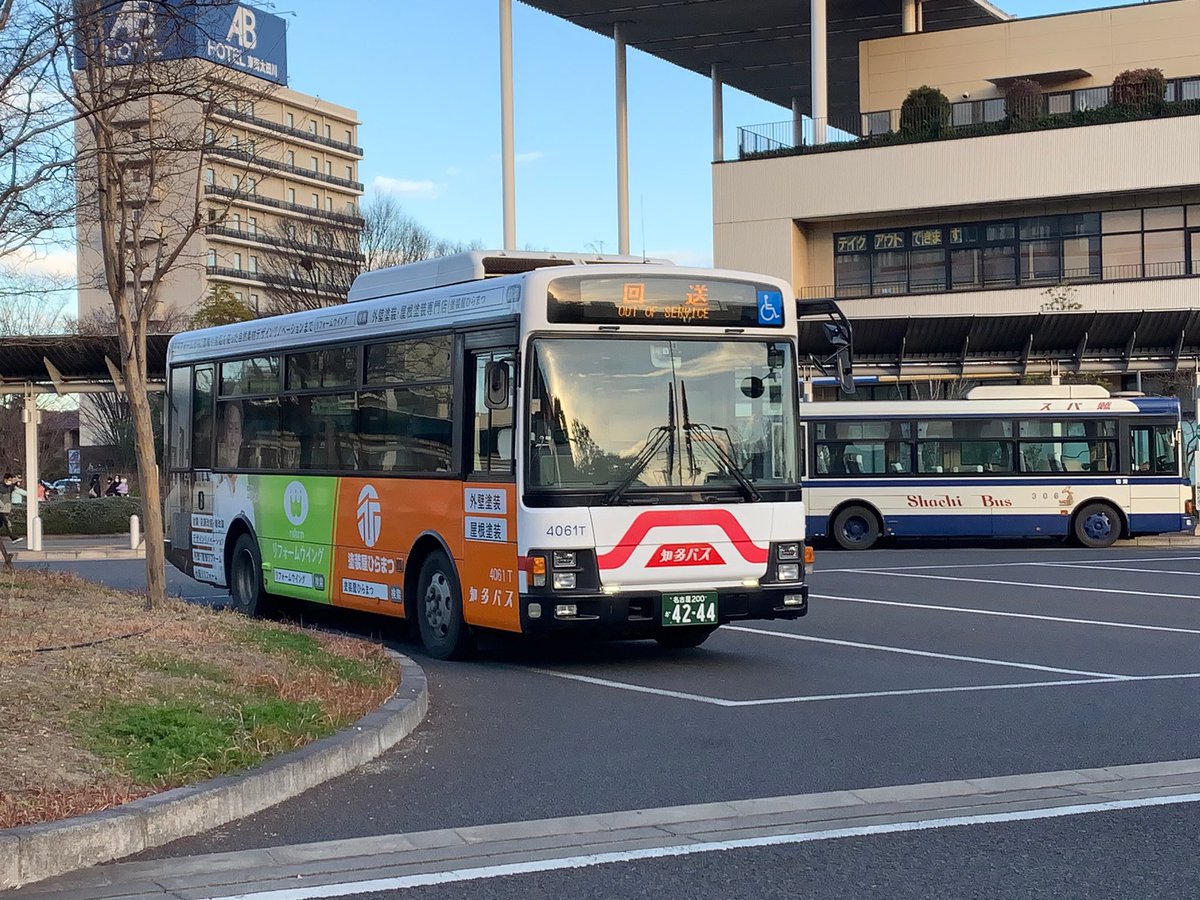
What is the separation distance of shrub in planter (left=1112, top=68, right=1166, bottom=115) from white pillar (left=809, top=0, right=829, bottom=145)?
8.97m

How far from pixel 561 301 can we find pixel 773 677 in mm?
3464

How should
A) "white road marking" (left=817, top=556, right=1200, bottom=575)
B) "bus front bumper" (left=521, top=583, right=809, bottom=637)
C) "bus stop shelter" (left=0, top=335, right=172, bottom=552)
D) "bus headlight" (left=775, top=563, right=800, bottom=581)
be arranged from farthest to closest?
1. "bus stop shelter" (left=0, top=335, right=172, bottom=552)
2. "white road marking" (left=817, top=556, right=1200, bottom=575)
3. "bus headlight" (left=775, top=563, right=800, bottom=581)
4. "bus front bumper" (left=521, top=583, right=809, bottom=637)

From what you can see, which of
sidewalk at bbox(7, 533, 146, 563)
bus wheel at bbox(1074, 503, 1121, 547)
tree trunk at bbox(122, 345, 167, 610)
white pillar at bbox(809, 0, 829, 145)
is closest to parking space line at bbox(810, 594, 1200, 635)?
tree trunk at bbox(122, 345, 167, 610)

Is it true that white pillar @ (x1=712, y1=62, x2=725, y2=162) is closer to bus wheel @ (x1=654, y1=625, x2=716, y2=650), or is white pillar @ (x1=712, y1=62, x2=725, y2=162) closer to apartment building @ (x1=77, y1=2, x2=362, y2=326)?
apartment building @ (x1=77, y1=2, x2=362, y2=326)

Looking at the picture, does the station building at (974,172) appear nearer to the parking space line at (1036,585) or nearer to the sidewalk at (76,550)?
the sidewalk at (76,550)

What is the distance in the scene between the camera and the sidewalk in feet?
98.6

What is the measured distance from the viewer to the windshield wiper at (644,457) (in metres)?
11.4

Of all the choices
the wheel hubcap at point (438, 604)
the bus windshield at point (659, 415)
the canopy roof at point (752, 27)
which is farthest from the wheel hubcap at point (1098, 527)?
the canopy roof at point (752, 27)

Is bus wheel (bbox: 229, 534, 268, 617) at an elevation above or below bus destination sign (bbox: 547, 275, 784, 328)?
below

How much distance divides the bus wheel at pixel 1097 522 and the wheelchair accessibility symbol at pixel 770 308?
18003mm

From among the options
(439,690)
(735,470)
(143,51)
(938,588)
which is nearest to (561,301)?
(735,470)

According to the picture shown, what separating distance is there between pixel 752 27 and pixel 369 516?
41.7 m

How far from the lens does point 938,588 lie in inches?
775

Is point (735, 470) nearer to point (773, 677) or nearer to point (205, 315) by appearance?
point (773, 677)
